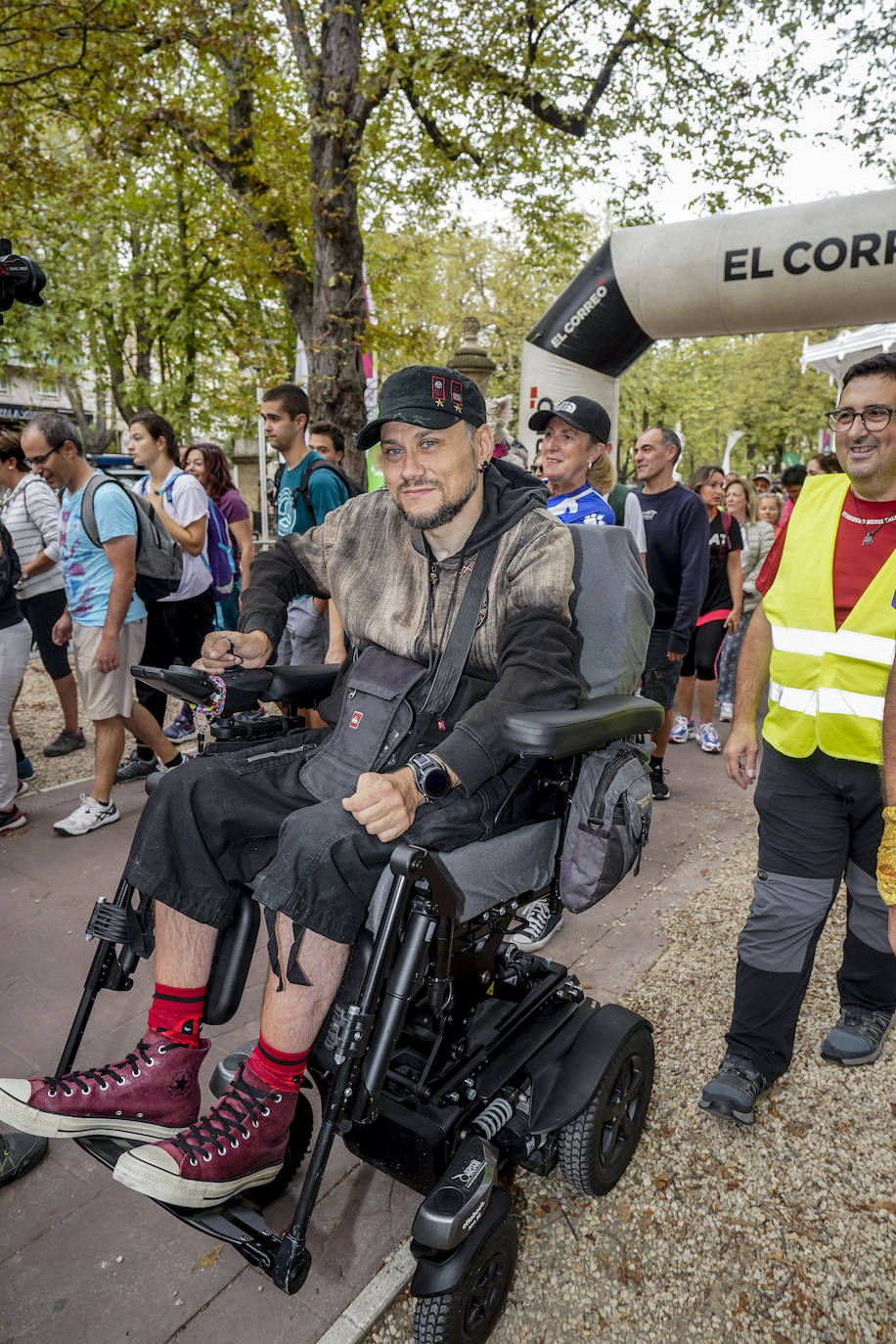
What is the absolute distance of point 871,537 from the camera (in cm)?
231

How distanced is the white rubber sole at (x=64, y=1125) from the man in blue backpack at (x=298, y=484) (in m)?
2.86

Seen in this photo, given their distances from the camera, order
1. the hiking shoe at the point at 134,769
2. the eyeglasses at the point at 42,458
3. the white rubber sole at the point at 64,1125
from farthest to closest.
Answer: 1. the hiking shoe at the point at 134,769
2. the eyeglasses at the point at 42,458
3. the white rubber sole at the point at 64,1125

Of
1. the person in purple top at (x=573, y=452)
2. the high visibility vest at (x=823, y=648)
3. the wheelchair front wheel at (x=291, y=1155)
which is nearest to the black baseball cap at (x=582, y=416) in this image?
the person in purple top at (x=573, y=452)

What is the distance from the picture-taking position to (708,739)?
6215 mm

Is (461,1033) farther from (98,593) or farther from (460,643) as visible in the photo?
(98,593)

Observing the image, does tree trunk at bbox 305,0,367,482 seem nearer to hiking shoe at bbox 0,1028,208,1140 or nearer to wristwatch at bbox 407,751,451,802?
wristwatch at bbox 407,751,451,802

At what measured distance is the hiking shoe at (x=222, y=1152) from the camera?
159cm

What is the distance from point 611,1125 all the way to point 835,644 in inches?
55.7

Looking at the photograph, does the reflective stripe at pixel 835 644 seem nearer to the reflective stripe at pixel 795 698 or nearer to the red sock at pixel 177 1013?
the reflective stripe at pixel 795 698

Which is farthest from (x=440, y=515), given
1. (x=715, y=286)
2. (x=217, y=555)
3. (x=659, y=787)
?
(x=715, y=286)

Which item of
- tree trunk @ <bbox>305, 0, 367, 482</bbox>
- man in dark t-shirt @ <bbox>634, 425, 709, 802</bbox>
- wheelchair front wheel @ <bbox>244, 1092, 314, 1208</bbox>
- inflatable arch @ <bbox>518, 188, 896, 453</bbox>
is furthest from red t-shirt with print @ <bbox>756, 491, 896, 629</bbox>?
tree trunk @ <bbox>305, 0, 367, 482</bbox>

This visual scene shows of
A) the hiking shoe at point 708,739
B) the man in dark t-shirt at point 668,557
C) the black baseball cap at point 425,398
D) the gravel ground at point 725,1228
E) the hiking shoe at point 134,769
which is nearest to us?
the gravel ground at point 725,1228

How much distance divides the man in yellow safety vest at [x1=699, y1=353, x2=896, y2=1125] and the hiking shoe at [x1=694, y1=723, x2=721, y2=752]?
3.55 m

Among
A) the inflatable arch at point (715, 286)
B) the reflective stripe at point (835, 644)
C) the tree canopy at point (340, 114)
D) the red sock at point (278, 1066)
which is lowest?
the red sock at point (278, 1066)
